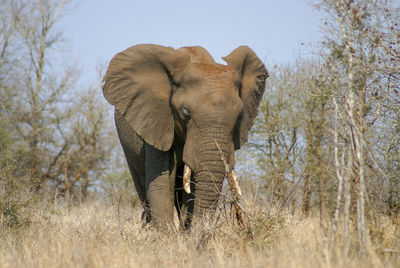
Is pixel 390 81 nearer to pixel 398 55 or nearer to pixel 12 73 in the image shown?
pixel 398 55

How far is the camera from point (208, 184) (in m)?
6.49

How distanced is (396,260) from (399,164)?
3514 mm

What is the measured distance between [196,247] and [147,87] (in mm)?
2620

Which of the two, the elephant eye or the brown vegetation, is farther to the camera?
the elephant eye

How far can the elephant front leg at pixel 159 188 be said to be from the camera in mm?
7156

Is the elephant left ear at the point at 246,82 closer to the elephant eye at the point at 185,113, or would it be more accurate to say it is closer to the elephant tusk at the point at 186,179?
the elephant eye at the point at 185,113

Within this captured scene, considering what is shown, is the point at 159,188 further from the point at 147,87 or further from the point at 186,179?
the point at 147,87

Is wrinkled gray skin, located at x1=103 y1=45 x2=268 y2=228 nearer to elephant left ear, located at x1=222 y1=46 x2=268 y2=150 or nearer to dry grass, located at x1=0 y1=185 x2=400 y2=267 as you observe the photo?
elephant left ear, located at x1=222 y1=46 x2=268 y2=150

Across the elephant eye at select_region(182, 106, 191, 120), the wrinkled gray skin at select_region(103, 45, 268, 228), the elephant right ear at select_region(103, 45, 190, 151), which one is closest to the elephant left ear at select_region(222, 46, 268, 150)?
the wrinkled gray skin at select_region(103, 45, 268, 228)

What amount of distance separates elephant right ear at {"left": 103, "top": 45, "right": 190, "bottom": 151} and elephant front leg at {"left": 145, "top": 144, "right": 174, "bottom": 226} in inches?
11.7

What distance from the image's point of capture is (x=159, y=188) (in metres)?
7.21

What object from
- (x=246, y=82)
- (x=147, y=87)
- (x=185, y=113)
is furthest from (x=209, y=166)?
(x=246, y=82)

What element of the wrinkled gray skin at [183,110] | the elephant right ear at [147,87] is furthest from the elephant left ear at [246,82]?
the elephant right ear at [147,87]

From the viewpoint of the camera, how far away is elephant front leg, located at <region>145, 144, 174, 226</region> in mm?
7156
